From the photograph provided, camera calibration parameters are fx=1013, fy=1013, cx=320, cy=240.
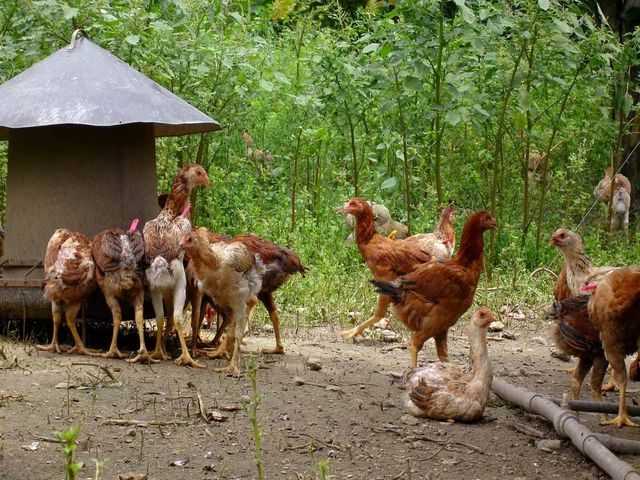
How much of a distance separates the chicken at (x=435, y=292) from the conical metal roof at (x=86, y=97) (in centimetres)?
211

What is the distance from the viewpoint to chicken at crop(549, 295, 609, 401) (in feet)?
21.8

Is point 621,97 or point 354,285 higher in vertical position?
point 621,97

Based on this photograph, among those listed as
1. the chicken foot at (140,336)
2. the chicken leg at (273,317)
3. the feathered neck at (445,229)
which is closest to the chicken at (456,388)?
the chicken leg at (273,317)

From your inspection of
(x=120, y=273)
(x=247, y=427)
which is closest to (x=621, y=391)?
(x=247, y=427)

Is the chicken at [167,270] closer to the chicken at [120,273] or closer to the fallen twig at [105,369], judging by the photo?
the chicken at [120,273]

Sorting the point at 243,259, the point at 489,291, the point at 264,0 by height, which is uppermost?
the point at 264,0

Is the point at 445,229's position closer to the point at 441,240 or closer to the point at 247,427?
the point at 441,240

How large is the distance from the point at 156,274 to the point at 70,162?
4.25 ft

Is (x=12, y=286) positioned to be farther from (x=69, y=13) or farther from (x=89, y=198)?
(x=69, y=13)

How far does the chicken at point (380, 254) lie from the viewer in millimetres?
8688

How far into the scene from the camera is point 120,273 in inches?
291

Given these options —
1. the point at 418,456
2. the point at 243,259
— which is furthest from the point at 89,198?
the point at 418,456

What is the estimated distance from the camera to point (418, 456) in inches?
223

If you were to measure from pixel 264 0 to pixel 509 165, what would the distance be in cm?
590
